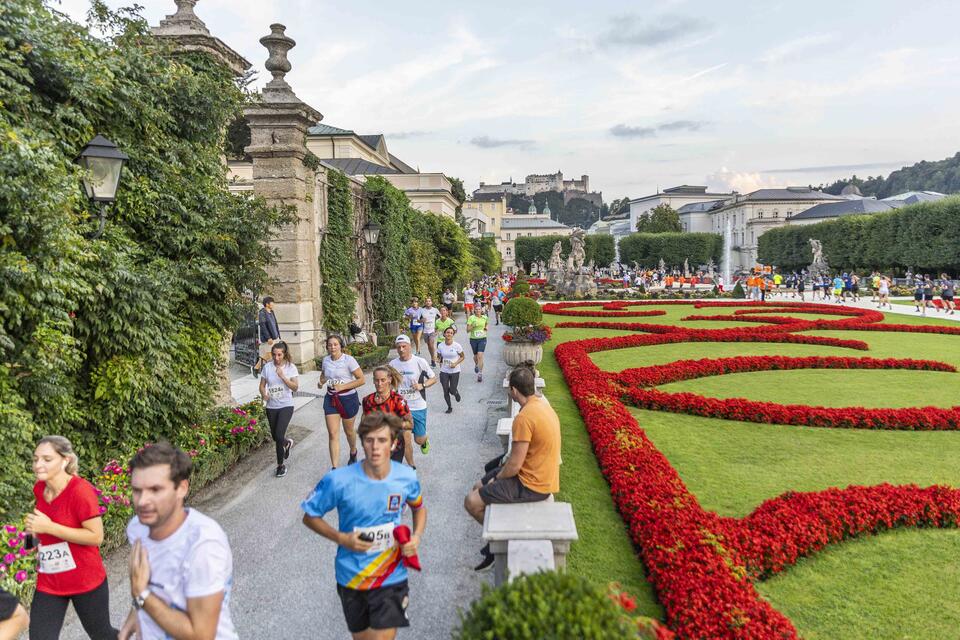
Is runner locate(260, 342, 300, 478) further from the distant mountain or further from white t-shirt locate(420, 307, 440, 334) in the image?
the distant mountain

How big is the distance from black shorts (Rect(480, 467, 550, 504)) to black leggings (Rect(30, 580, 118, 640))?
8.74ft

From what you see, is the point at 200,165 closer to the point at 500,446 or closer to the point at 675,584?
the point at 500,446

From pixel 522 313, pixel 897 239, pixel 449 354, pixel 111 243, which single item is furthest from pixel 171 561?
pixel 897 239

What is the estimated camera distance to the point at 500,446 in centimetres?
897

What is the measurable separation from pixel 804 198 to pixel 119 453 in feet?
358

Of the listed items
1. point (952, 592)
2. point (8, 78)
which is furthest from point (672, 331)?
point (8, 78)

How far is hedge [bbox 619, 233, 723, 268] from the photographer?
83188 mm

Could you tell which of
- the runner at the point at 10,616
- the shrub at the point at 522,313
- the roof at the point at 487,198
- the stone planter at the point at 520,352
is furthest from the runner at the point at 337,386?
the roof at the point at 487,198

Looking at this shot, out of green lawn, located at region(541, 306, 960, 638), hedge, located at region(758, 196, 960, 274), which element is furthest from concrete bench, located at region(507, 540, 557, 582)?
hedge, located at region(758, 196, 960, 274)

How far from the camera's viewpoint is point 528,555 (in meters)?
4.23

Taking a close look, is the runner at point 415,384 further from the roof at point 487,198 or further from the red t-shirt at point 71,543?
the roof at point 487,198

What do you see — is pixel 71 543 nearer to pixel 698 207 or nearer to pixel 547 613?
pixel 547 613

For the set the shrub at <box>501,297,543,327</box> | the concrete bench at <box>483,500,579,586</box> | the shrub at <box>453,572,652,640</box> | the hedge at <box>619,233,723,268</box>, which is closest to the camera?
the shrub at <box>453,572,652,640</box>

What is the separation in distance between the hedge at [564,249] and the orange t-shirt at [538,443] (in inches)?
3142
